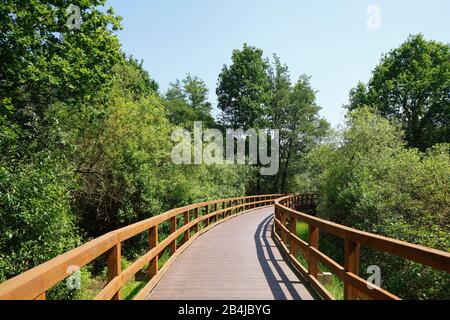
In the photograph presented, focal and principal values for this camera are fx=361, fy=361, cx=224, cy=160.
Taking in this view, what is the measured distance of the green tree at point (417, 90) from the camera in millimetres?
33344

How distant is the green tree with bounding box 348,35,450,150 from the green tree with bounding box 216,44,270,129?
1170 cm

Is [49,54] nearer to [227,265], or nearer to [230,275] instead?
[227,265]

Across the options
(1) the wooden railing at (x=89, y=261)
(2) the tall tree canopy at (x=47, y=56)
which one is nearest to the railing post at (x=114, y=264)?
(1) the wooden railing at (x=89, y=261)

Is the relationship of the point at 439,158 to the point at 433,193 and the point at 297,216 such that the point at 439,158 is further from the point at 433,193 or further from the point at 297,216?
the point at 297,216

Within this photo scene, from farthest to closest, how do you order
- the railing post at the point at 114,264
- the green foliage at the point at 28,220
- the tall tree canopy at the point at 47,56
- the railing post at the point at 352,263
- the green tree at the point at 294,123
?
the green tree at the point at 294,123 → the tall tree canopy at the point at 47,56 → the green foliage at the point at 28,220 → the railing post at the point at 352,263 → the railing post at the point at 114,264

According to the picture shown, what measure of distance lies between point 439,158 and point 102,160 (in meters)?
14.2

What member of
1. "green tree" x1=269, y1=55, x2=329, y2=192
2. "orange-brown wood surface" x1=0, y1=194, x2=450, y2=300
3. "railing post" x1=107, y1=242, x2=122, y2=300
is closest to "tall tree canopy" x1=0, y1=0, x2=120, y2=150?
"orange-brown wood surface" x1=0, y1=194, x2=450, y2=300

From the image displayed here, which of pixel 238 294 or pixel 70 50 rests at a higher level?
pixel 70 50

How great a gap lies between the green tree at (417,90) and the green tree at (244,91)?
460 inches

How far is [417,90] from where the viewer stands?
33.9 meters

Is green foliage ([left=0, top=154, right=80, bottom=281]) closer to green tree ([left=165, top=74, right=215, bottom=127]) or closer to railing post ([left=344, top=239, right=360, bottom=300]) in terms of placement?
railing post ([left=344, top=239, right=360, bottom=300])

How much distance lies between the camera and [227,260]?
7.23 meters

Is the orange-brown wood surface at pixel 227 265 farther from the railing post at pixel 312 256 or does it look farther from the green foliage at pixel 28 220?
the green foliage at pixel 28 220

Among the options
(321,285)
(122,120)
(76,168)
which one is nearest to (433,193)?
(321,285)
